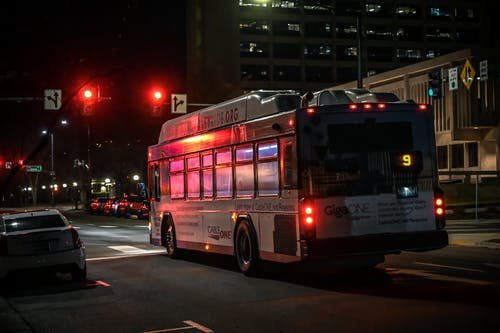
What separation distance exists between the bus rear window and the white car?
573 centimetres

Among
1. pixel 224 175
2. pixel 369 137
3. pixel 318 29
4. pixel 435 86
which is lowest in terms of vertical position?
pixel 224 175

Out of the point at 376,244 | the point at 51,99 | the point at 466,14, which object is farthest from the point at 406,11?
the point at 376,244

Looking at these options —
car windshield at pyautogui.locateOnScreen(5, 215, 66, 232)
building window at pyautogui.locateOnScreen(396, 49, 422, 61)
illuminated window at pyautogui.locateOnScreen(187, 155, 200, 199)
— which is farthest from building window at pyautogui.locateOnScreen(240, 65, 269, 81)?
car windshield at pyautogui.locateOnScreen(5, 215, 66, 232)

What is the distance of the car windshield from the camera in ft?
48.0

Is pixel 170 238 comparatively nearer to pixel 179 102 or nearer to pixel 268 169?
pixel 268 169

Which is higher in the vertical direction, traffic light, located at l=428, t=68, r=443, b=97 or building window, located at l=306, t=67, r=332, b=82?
building window, located at l=306, t=67, r=332, b=82

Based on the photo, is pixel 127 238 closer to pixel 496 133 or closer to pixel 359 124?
pixel 359 124

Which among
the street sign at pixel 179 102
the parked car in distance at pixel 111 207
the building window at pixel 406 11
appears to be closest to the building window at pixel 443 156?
the parked car in distance at pixel 111 207

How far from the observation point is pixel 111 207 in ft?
186

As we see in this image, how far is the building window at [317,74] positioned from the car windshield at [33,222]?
9316 cm

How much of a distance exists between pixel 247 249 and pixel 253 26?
299 feet

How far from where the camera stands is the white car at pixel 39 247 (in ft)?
45.9

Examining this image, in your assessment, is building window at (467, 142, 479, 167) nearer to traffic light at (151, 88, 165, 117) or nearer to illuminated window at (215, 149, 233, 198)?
traffic light at (151, 88, 165, 117)

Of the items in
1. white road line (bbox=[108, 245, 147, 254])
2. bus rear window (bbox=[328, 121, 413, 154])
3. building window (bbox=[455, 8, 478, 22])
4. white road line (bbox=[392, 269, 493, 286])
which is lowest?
white road line (bbox=[108, 245, 147, 254])
